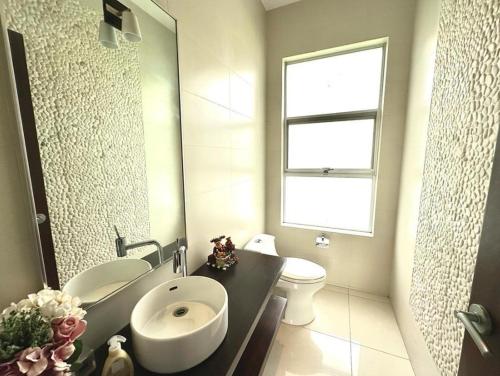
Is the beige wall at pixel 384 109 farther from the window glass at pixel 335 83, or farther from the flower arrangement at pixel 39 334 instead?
the flower arrangement at pixel 39 334

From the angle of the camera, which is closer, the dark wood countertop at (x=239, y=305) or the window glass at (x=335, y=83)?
the dark wood countertop at (x=239, y=305)

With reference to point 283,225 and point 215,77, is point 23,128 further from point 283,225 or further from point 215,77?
point 283,225

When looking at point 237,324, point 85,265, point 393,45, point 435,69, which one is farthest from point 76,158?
point 393,45

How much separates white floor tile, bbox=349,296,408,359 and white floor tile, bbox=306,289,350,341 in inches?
2.1

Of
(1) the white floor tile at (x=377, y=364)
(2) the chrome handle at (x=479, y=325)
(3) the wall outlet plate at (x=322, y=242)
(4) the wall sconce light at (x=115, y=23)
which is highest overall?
(4) the wall sconce light at (x=115, y=23)

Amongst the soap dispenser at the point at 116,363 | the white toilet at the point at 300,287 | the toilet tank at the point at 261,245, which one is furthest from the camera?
the toilet tank at the point at 261,245

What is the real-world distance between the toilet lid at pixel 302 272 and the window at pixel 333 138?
1.87 ft

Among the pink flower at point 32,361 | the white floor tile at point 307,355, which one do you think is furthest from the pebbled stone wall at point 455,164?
the pink flower at point 32,361

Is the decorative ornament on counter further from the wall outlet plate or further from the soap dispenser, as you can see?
the wall outlet plate

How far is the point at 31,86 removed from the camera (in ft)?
2.04

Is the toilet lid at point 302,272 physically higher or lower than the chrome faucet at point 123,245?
lower

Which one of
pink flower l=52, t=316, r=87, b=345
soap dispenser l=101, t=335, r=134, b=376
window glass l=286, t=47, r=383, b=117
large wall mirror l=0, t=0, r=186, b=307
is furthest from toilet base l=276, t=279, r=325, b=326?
window glass l=286, t=47, r=383, b=117

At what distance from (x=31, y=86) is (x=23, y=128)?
13 centimetres

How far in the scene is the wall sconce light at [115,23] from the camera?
0.81m
